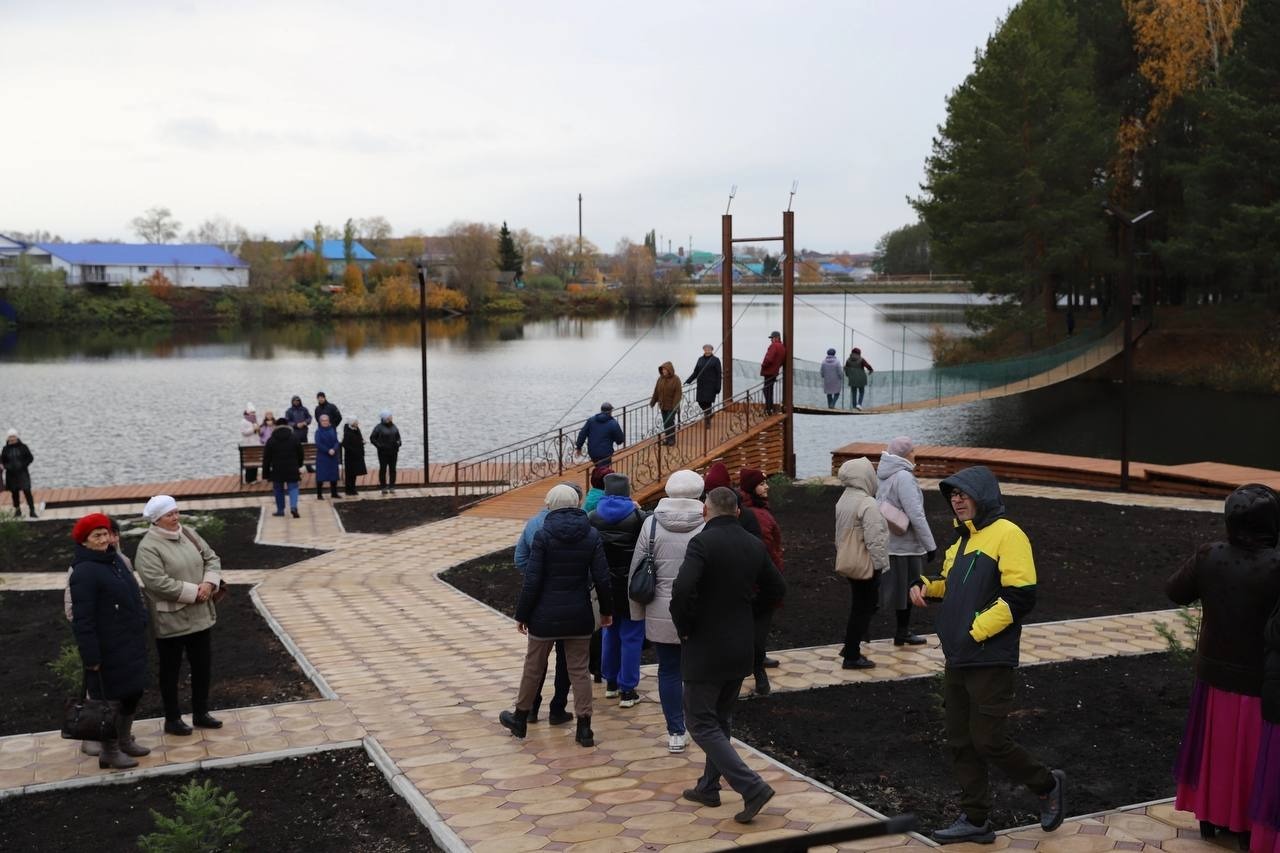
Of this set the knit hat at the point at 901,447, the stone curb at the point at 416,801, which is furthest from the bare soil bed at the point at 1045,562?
the stone curb at the point at 416,801

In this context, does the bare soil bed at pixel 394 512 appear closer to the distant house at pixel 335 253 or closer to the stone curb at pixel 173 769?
the stone curb at pixel 173 769

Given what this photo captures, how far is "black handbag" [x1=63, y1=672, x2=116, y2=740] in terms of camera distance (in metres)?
5.89

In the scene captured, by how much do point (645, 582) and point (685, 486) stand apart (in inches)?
21.6

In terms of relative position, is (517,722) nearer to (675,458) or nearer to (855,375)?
(675,458)

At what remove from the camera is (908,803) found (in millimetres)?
5727

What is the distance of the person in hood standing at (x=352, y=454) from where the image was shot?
1748 centimetres

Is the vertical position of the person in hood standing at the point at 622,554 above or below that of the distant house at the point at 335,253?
below

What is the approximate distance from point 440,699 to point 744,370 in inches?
596

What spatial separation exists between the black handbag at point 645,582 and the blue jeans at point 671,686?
270 millimetres

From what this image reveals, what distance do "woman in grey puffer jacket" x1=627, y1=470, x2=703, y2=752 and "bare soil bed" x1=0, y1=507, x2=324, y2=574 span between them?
7.48 meters

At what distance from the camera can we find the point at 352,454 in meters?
17.6

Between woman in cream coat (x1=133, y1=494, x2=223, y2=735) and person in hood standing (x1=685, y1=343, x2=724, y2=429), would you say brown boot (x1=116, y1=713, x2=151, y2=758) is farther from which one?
person in hood standing (x1=685, y1=343, x2=724, y2=429)

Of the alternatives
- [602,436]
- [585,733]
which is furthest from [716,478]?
[602,436]

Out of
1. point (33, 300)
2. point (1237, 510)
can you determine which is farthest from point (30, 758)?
point (33, 300)
